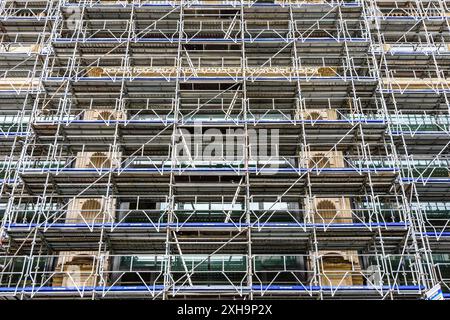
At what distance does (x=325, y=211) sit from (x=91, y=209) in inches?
308

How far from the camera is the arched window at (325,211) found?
17641mm

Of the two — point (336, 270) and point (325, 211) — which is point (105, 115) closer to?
point (325, 211)

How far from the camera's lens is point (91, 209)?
59.1ft

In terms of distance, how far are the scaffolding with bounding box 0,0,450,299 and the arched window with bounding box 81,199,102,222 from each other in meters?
0.07

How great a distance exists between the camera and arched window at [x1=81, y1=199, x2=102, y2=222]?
1783 centimetres

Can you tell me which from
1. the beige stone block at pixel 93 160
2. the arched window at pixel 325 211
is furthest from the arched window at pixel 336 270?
the beige stone block at pixel 93 160

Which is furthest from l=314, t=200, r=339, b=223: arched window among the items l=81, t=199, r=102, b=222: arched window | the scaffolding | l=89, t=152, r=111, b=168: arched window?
l=89, t=152, r=111, b=168: arched window

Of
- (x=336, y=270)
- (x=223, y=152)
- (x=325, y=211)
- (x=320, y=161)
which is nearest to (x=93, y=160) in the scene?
(x=223, y=152)

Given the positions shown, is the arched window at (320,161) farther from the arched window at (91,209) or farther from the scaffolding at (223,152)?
the arched window at (91,209)

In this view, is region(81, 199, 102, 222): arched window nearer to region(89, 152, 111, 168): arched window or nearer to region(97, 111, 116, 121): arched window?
region(89, 152, 111, 168): arched window

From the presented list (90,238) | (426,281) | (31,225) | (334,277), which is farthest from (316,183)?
(31,225)

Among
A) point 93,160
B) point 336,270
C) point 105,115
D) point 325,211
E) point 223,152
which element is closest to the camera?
point 336,270

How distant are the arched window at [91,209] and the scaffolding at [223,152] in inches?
2.6
